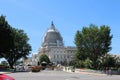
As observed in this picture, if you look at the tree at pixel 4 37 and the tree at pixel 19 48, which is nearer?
the tree at pixel 4 37

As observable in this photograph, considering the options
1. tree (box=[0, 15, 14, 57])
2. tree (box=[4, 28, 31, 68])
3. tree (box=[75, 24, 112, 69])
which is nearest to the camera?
tree (box=[0, 15, 14, 57])

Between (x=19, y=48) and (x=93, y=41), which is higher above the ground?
(x=19, y=48)

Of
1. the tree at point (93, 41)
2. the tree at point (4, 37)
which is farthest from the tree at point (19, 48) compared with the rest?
the tree at point (93, 41)

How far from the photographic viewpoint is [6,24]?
273 feet

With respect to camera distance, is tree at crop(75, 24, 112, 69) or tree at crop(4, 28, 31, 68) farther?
tree at crop(4, 28, 31, 68)

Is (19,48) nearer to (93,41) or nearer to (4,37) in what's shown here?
(4,37)

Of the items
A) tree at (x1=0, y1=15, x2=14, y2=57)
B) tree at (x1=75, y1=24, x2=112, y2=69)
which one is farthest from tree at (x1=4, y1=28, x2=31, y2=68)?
tree at (x1=75, y1=24, x2=112, y2=69)

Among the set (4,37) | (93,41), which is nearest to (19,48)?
(4,37)

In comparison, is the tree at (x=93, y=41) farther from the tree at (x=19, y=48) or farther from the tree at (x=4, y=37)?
the tree at (x=19, y=48)

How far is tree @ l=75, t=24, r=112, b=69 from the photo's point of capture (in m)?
80.8

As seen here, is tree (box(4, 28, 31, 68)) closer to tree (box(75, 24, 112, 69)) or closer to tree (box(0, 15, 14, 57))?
tree (box(0, 15, 14, 57))

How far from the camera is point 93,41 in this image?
Answer: 263 feet

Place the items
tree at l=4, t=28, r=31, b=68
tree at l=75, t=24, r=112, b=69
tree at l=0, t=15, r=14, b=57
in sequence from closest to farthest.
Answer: tree at l=0, t=15, r=14, b=57
tree at l=75, t=24, r=112, b=69
tree at l=4, t=28, r=31, b=68

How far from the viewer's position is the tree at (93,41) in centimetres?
8075
